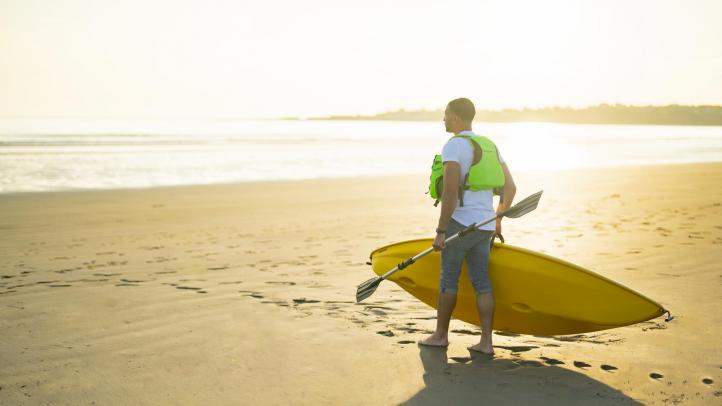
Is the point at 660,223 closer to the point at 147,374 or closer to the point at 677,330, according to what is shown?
the point at 677,330

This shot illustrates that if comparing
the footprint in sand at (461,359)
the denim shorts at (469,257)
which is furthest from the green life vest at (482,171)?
the footprint in sand at (461,359)

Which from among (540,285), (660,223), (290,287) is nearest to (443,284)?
(540,285)

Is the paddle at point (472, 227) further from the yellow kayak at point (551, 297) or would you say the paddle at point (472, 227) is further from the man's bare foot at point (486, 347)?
the man's bare foot at point (486, 347)

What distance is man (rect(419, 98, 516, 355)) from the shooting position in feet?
13.8

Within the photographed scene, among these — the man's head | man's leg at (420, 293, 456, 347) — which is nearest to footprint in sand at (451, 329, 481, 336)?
man's leg at (420, 293, 456, 347)

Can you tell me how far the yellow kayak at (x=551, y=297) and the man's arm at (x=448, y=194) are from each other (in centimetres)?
46

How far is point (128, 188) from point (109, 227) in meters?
6.64

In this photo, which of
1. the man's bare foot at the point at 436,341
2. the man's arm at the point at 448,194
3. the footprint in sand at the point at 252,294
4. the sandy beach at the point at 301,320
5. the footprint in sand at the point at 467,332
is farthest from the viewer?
the footprint in sand at the point at 252,294

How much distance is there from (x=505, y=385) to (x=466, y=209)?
1.15 metres

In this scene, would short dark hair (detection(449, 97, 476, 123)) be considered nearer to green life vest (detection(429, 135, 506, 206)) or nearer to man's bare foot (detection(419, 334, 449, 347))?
green life vest (detection(429, 135, 506, 206))

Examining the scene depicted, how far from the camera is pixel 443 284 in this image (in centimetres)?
451

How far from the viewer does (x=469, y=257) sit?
14.5ft

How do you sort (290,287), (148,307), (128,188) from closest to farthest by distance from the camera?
(148,307) < (290,287) < (128,188)

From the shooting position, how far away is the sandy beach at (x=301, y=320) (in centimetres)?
396
